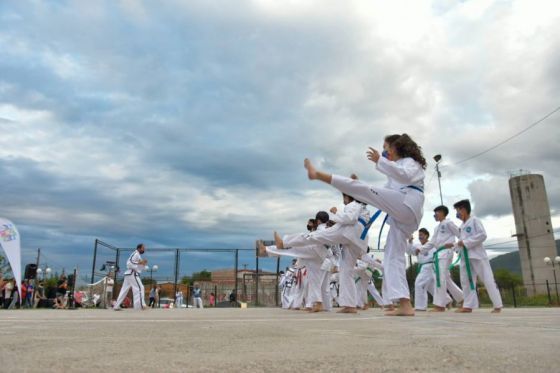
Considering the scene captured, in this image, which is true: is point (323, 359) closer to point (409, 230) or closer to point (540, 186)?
point (409, 230)

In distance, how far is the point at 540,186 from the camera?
167 ft

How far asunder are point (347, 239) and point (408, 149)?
6.48ft

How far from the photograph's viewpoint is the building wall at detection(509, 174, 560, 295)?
4903 centimetres

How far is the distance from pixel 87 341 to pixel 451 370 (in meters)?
1.94

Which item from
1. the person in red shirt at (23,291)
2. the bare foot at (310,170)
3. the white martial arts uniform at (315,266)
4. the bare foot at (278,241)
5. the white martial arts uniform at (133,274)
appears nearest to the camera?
the bare foot at (310,170)

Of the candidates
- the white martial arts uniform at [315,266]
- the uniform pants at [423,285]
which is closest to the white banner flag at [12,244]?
the white martial arts uniform at [315,266]

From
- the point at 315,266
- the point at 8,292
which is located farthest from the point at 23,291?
the point at 315,266

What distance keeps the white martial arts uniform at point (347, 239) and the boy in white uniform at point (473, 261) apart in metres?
2.32

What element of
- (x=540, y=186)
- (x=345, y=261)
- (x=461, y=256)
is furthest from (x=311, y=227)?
(x=540, y=186)

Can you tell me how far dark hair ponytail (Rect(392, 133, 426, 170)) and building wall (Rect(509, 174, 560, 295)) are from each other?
50.7 m

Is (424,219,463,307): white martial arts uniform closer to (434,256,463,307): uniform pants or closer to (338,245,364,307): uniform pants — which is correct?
(434,256,463,307): uniform pants

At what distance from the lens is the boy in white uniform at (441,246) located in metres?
8.71

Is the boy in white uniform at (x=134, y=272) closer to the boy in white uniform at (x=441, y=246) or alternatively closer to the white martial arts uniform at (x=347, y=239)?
the white martial arts uniform at (x=347, y=239)

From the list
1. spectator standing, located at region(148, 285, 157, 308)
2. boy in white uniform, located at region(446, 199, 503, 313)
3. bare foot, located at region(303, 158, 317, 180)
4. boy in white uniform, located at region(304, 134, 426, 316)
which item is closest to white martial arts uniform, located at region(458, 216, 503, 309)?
boy in white uniform, located at region(446, 199, 503, 313)
